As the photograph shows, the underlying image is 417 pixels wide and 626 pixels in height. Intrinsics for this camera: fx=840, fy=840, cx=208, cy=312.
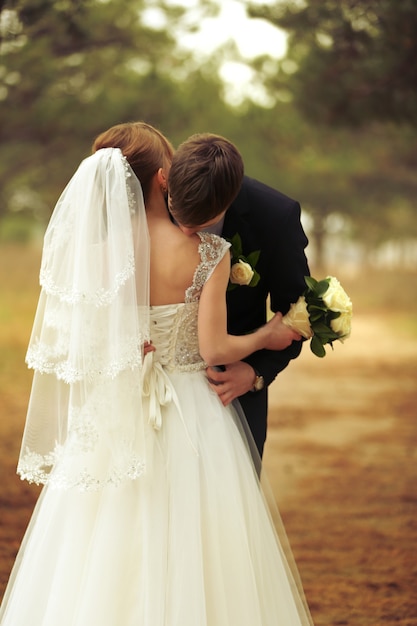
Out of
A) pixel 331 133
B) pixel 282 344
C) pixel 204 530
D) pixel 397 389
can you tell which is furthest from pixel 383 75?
pixel 204 530

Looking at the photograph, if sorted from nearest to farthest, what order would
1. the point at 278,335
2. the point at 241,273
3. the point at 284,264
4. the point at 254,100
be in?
the point at 241,273
the point at 278,335
the point at 284,264
the point at 254,100

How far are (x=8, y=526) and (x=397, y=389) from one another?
7.20 m

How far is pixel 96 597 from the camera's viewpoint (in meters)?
2.23

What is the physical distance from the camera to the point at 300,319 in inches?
102

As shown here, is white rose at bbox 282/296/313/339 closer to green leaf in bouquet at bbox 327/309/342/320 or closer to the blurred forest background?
green leaf in bouquet at bbox 327/309/342/320

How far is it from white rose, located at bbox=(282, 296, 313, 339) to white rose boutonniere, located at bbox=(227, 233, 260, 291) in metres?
0.15

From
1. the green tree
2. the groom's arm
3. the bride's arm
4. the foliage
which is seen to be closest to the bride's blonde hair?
the bride's arm

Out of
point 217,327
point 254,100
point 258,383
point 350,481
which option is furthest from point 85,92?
point 217,327

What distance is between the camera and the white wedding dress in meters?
2.24

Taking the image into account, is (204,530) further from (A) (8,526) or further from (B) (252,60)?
(B) (252,60)

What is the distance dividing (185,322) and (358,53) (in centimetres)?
728

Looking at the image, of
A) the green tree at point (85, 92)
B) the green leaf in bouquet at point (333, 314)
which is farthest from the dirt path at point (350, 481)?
the green tree at point (85, 92)

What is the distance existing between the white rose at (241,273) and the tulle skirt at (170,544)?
30 cm

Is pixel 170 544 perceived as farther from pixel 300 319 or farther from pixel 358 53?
pixel 358 53
